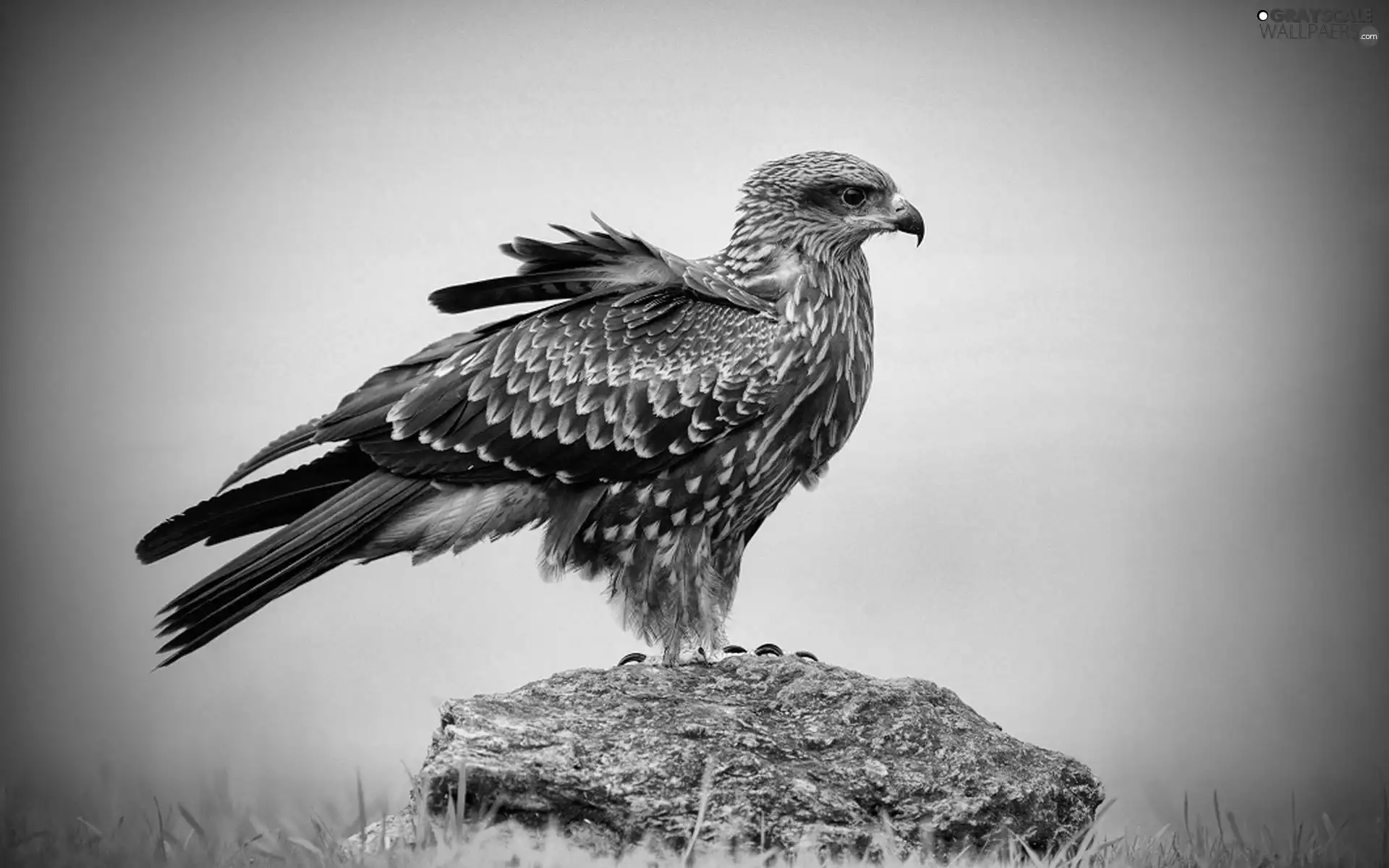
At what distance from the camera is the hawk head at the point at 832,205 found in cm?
532

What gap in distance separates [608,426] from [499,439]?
37 cm

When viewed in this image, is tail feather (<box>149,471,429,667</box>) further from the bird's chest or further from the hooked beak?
the hooked beak

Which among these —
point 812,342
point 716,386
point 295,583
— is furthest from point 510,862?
point 812,342

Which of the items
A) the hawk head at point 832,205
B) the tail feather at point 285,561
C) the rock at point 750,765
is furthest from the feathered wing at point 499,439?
the rock at point 750,765

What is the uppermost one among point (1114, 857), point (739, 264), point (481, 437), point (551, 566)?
point (739, 264)

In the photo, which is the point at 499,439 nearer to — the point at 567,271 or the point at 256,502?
the point at 567,271

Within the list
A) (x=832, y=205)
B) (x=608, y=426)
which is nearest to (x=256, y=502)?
(x=608, y=426)

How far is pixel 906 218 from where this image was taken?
5.31 metres

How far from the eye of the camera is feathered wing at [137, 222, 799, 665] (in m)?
4.98

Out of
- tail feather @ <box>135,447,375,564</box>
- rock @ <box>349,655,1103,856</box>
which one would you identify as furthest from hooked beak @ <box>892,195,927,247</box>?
tail feather @ <box>135,447,375,564</box>

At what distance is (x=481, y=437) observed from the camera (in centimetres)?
504

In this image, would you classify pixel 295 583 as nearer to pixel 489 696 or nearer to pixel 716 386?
pixel 489 696

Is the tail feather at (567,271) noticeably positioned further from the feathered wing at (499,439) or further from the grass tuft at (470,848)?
the grass tuft at (470,848)

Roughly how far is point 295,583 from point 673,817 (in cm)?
154
